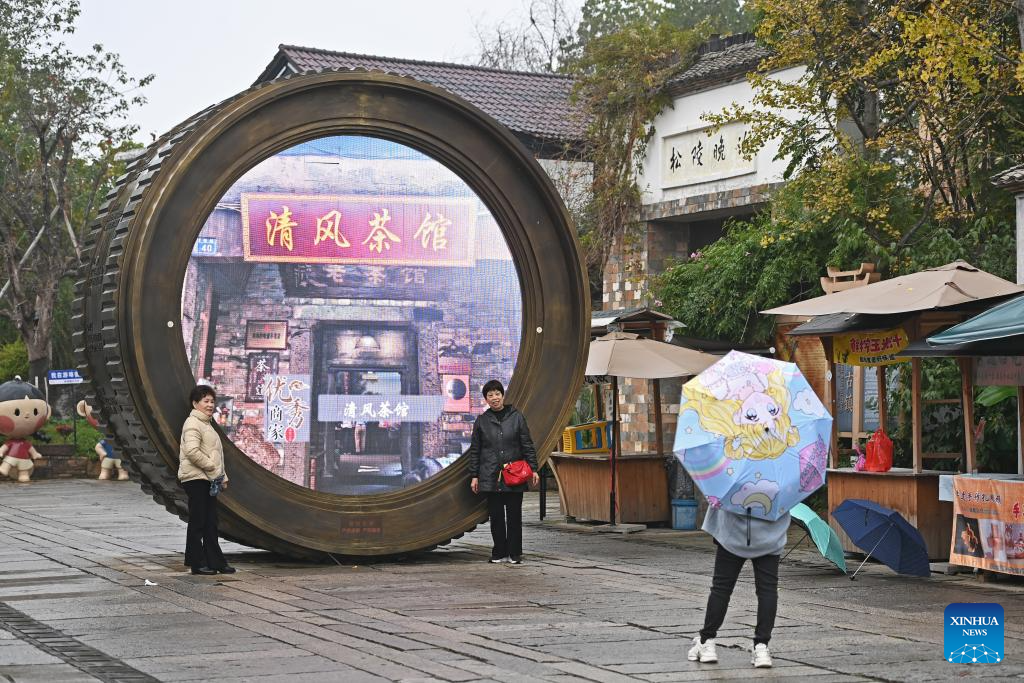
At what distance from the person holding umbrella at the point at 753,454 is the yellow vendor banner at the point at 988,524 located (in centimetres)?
447

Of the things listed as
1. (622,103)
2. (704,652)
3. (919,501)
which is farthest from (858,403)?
(704,652)

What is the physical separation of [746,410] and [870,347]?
6.58 metres

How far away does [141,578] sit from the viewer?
467 inches

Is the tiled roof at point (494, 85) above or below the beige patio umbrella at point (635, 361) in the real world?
above

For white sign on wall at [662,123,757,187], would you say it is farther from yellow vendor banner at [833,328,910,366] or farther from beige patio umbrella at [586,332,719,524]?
yellow vendor banner at [833,328,910,366]

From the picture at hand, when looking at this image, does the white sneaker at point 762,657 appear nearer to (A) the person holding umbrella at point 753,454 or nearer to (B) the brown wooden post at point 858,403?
(A) the person holding umbrella at point 753,454

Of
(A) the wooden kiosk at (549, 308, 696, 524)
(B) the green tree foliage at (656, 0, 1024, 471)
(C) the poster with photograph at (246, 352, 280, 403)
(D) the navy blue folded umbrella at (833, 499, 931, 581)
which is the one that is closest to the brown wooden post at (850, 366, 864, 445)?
(B) the green tree foliage at (656, 0, 1024, 471)

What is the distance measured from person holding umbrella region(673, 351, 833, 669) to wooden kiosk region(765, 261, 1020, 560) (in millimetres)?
5077

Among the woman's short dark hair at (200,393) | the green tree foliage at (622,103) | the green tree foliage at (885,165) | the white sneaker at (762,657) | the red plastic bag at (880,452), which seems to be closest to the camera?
the white sneaker at (762,657)

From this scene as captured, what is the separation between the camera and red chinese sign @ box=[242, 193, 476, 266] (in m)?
12.6

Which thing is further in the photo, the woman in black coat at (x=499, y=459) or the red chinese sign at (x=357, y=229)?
the woman in black coat at (x=499, y=459)

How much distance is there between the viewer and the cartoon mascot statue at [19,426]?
1100 inches

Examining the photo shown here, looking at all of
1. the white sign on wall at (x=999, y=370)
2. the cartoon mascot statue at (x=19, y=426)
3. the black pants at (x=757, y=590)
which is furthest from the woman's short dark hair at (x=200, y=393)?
the cartoon mascot statue at (x=19, y=426)

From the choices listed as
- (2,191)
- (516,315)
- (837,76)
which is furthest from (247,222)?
(2,191)
